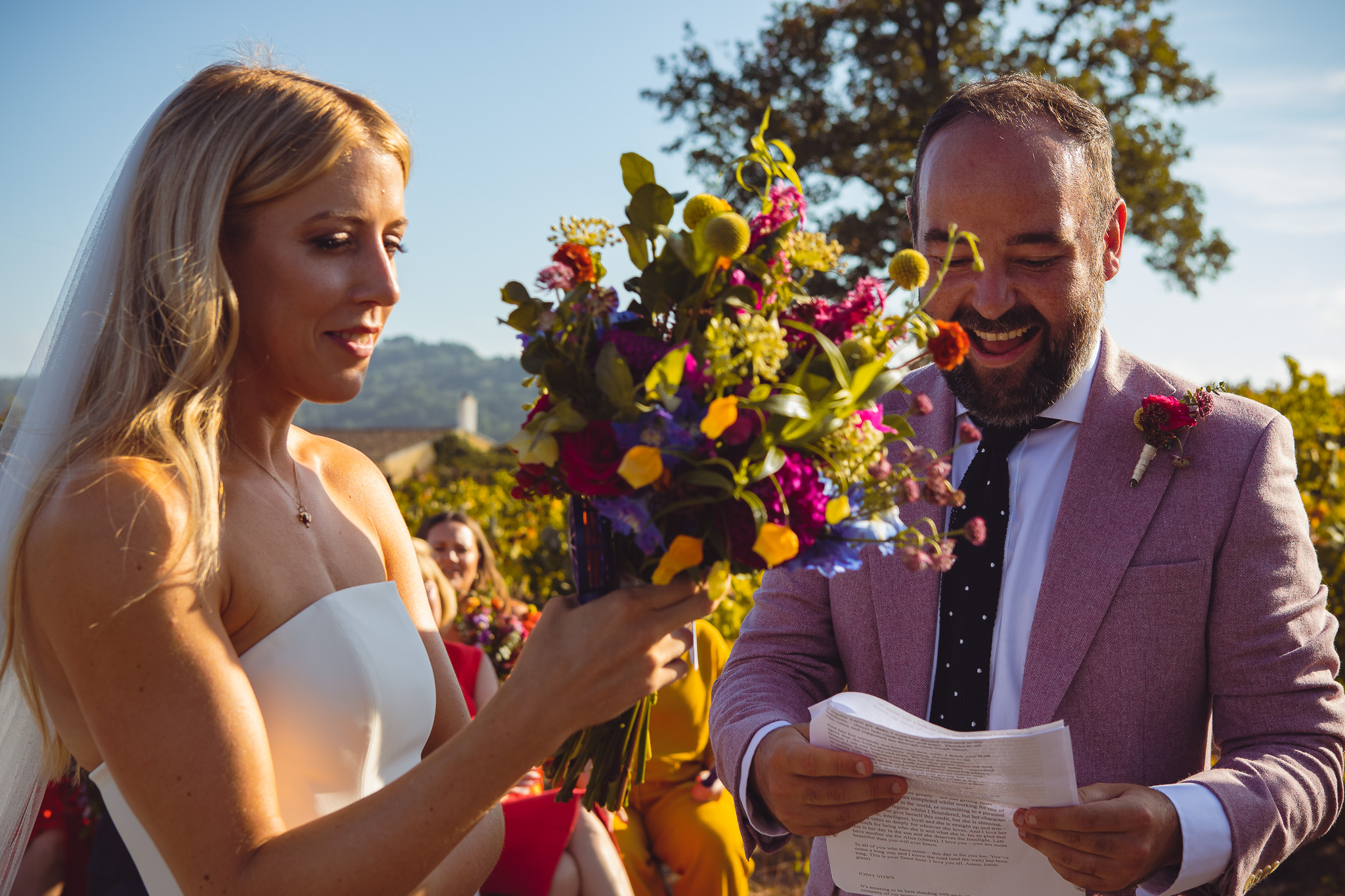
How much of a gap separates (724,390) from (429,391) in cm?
15300

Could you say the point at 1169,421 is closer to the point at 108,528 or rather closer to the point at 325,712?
the point at 325,712

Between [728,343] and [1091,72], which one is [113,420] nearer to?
[728,343]

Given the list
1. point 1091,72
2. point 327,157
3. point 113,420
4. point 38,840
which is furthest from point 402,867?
point 1091,72

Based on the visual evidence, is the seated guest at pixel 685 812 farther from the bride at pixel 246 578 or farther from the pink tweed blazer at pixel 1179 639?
the bride at pixel 246 578

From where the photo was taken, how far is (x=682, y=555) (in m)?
1.36

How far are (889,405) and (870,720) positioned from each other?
112 centimetres

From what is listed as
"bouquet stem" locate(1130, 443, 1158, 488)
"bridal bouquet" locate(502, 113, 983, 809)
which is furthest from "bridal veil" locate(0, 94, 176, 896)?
"bouquet stem" locate(1130, 443, 1158, 488)

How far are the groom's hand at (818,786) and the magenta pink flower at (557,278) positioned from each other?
41.0 inches

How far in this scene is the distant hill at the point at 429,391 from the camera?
128m

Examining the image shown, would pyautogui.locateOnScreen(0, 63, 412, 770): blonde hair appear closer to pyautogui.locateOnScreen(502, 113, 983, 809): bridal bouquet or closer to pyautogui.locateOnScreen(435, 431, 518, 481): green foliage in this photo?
pyautogui.locateOnScreen(502, 113, 983, 809): bridal bouquet

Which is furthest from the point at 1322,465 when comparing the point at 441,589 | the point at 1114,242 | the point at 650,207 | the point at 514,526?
the point at 514,526

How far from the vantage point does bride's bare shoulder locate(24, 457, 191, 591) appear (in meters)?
1.50

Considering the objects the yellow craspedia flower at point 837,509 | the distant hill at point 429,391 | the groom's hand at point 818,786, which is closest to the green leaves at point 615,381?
the yellow craspedia flower at point 837,509

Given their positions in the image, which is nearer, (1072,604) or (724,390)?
(724,390)
